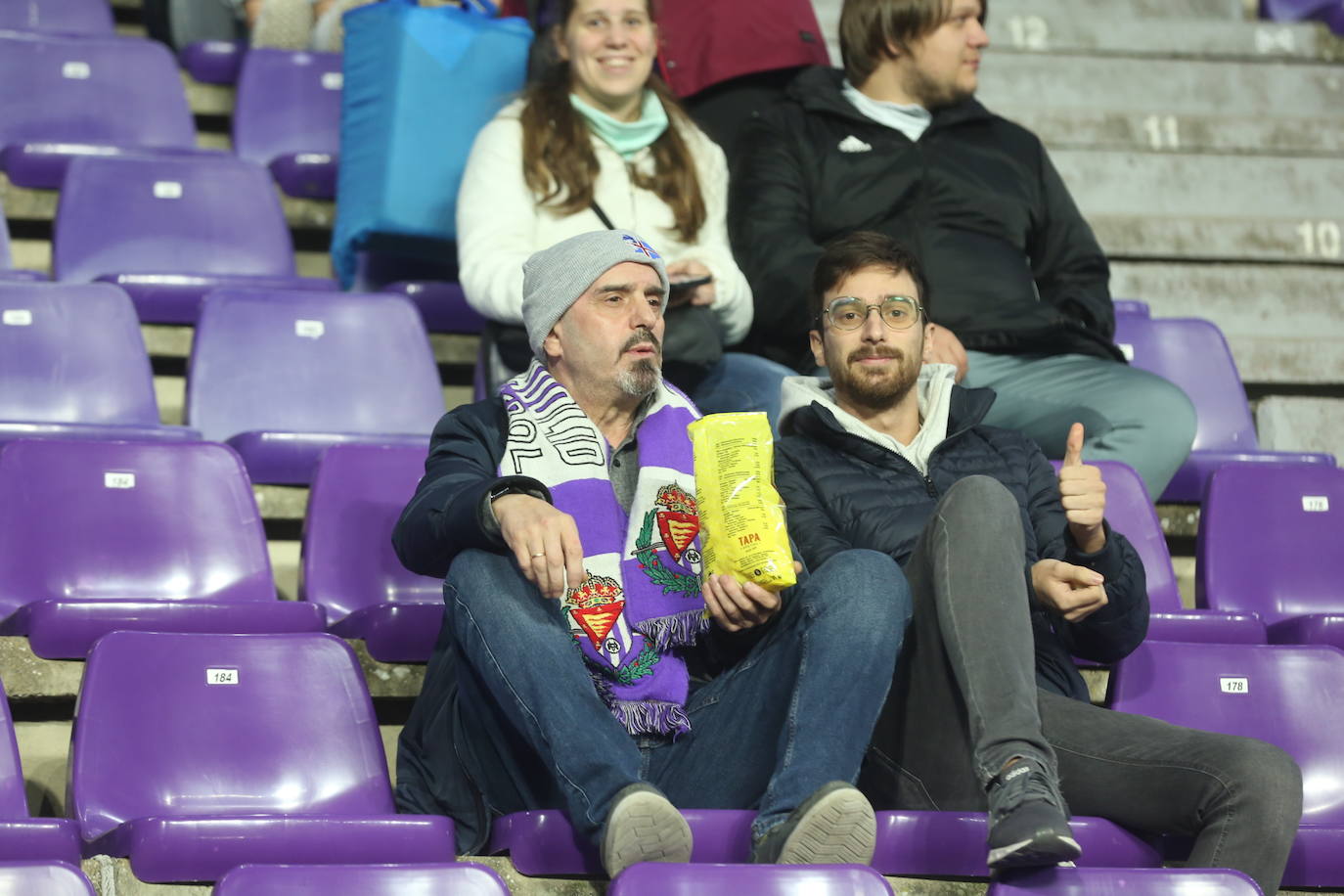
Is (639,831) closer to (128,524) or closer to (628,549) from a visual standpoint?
(628,549)

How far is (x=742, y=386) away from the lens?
3227mm

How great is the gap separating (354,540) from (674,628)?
710 mm

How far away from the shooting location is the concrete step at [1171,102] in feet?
15.7

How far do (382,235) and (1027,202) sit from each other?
124cm

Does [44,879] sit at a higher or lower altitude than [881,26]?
lower

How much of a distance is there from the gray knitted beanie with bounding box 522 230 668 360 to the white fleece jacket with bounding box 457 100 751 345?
1.79 ft

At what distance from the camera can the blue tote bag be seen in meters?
3.70

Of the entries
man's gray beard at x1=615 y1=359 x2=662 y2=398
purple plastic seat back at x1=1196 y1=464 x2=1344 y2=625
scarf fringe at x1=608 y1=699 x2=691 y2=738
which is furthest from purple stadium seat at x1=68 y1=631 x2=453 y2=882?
purple plastic seat back at x1=1196 y1=464 x2=1344 y2=625

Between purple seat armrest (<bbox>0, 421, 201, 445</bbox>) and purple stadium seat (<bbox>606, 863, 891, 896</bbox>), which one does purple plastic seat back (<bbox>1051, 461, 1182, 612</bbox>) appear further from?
purple seat armrest (<bbox>0, 421, 201, 445</bbox>)

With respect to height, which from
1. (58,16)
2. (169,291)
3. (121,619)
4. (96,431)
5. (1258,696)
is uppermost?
(58,16)

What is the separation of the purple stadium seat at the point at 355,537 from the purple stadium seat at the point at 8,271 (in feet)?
2.63

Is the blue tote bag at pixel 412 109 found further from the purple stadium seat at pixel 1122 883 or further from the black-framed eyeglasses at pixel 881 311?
the purple stadium seat at pixel 1122 883

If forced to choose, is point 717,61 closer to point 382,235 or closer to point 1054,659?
point 382,235

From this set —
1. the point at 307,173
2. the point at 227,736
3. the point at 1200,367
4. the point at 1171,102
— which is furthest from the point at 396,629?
the point at 1171,102
